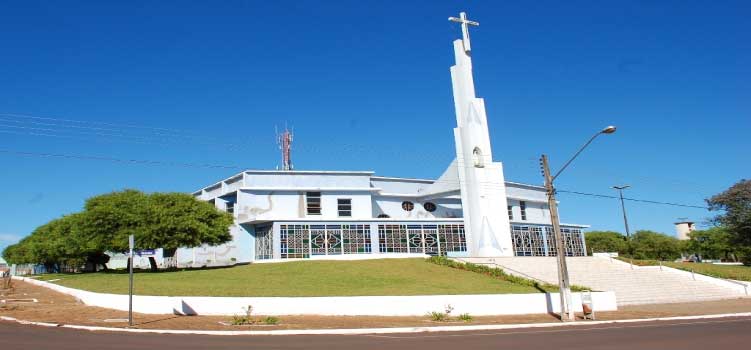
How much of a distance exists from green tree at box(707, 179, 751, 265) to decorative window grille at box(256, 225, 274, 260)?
154ft

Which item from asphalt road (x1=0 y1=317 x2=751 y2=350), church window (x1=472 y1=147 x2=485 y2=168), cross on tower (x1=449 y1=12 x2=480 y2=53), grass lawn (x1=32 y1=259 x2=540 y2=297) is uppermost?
cross on tower (x1=449 y1=12 x2=480 y2=53)

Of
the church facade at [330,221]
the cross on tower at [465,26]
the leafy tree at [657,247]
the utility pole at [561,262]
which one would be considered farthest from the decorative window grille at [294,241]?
the leafy tree at [657,247]

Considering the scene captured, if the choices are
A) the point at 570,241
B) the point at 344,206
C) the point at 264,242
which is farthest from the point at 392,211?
the point at 570,241

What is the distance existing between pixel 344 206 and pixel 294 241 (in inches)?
282

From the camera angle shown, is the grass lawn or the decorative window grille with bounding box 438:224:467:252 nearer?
the grass lawn

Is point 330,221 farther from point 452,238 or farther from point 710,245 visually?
point 710,245

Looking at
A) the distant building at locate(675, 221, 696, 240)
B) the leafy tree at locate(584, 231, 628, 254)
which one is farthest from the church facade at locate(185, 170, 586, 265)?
the distant building at locate(675, 221, 696, 240)

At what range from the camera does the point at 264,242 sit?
49.6 m

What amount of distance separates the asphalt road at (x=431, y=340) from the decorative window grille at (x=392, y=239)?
32.9 meters

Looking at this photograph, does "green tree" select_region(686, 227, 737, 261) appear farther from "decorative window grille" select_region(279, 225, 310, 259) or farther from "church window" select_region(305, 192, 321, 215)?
"decorative window grille" select_region(279, 225, 310, 259)

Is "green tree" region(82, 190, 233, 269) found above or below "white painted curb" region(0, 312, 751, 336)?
above

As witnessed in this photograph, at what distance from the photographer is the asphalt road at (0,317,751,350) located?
1249cm

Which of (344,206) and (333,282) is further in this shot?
(344,206)

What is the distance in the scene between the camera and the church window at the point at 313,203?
51.7 meters
